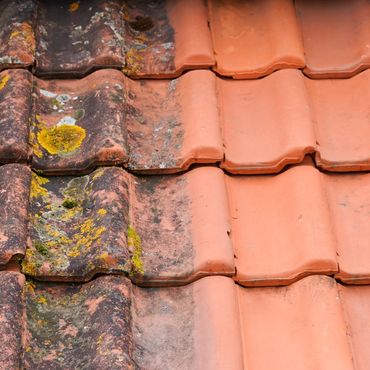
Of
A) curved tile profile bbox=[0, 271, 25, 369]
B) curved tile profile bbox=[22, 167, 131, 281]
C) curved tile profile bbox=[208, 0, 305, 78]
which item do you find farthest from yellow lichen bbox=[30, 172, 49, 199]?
curved tile profile bbox=[208, 0, 305, 78]

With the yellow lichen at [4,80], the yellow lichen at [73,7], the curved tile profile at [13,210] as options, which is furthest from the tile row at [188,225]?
the yellow lichen at [73,7]

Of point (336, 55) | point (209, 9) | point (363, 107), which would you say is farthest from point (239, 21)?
point (363, 107)

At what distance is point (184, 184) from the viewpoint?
6.86ft

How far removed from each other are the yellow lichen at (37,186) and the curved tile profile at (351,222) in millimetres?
597

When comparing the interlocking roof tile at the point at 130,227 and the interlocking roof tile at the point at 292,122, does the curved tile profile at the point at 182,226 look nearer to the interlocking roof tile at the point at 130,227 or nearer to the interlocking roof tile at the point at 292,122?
the interlocking roof tile at the point at 130,227

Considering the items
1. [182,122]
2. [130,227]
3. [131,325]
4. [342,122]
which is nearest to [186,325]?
[131,325]

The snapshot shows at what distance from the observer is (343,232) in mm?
2035

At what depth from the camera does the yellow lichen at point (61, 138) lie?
84.2 inches

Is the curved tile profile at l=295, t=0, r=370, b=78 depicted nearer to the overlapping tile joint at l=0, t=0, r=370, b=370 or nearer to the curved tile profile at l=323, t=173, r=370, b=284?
the overlapping tile joint at l=0, t=0, r=370, b=370

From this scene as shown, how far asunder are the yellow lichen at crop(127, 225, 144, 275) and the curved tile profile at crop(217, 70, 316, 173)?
0.28m

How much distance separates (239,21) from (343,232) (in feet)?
→ 2.37

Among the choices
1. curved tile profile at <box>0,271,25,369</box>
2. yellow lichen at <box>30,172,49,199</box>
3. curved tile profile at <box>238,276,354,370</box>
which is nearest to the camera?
curved tile profile at <box>0,271,25,369</box>

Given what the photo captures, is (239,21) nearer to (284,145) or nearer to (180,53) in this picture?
(180,53)

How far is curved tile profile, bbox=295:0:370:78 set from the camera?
2387 millimetres
